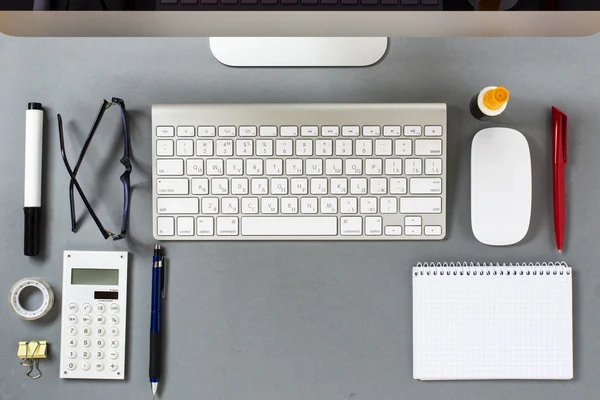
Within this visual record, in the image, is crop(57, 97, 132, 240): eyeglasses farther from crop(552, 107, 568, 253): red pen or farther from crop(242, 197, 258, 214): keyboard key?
crop(552, 107, 568, 253): red pen

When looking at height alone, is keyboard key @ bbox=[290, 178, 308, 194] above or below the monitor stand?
Answer: below

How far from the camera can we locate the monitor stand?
666 millimetres

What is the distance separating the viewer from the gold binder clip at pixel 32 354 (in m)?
0.66

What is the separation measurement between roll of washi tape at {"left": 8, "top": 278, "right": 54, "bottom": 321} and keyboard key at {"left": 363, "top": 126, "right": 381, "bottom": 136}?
509 mm

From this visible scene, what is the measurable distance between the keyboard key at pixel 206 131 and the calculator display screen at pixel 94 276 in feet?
0.76

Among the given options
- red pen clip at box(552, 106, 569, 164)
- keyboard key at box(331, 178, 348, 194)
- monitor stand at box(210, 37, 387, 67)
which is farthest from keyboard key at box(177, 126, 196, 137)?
red pen clip at box(552, 106, 569, 164)

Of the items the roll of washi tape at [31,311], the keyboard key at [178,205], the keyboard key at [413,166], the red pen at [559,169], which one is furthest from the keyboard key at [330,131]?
the roll of washi tape at [31,311]

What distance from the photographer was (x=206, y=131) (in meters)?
0.66

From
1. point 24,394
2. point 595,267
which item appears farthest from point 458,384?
point 24,394

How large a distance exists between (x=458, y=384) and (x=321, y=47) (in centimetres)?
52

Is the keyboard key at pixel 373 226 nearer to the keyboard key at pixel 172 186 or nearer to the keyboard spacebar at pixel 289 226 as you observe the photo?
the keyboard spacebar at pixel 289 226

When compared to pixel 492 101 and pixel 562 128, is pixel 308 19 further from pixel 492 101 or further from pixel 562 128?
pixel 562 128

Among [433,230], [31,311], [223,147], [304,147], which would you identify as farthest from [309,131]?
[31,311]

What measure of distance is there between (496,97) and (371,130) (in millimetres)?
172
